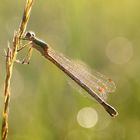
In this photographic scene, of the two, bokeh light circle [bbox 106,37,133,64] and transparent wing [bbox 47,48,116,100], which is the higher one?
bokeh light circle [bbox 106,37,133,64]

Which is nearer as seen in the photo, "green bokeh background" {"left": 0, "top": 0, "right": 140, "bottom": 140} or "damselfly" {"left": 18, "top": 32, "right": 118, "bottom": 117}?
"damselfly" {"left": 18, "top": 32, "right": 118, "bottom": 117}

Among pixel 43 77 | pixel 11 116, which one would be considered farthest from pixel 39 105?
pixel 11 116

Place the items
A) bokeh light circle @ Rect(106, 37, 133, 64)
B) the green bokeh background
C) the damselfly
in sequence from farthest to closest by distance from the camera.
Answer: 1. bokeh light circle @ Rect(106, 37, 133, 64)
2. the green bokeh background
3. the damselfly

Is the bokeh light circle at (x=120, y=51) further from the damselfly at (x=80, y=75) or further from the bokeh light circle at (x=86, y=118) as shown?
the damselfly at (x=80, y=75)

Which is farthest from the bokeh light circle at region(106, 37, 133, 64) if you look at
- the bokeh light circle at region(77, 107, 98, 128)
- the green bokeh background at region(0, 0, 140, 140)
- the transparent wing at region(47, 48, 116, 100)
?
the transparent wing at region(47, 48, 116, 100)

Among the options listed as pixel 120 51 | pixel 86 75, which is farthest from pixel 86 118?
pixel 120 51

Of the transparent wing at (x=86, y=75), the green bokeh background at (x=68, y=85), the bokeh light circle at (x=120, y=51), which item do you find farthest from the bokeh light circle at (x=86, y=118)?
the bokeh light circle at (x=120, y=51)

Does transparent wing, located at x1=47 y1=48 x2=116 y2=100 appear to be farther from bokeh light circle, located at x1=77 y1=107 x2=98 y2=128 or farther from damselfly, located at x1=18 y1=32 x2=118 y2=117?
bokeh light circle, located at x1=77 y1=107 x2=98 y2=128
